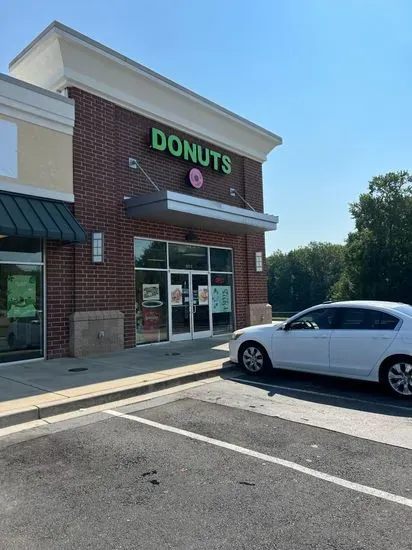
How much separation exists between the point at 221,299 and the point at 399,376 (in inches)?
361

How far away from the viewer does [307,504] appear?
12.8 ft

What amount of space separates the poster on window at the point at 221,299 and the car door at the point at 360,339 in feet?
25.9

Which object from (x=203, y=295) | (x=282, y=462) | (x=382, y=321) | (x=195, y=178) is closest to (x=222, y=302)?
(x=203, y=295)

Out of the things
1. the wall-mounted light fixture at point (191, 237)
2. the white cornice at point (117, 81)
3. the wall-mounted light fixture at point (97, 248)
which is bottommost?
the wall-mounted light fixture at point (97, 248)

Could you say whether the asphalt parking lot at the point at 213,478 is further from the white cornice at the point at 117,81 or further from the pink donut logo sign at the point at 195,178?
the pink donut logo sign at the point at 195,178

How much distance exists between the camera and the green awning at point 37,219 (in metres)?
9.46

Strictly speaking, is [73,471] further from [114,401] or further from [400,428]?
[400,428]

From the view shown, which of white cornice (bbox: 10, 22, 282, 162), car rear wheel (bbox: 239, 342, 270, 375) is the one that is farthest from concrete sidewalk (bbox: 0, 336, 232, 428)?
white cornice (bbox: 10, 22, 282, 162)

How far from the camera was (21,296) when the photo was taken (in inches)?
418

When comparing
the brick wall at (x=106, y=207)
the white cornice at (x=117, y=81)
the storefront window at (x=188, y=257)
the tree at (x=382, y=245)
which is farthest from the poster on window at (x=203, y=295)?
the tree at (x=382, y=245)

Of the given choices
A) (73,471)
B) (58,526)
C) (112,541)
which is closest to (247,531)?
(112,541)

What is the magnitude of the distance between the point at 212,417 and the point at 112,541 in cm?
328

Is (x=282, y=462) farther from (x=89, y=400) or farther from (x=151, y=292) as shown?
(x=151, y=292)

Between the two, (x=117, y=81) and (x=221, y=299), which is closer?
(x=117, y=81)
